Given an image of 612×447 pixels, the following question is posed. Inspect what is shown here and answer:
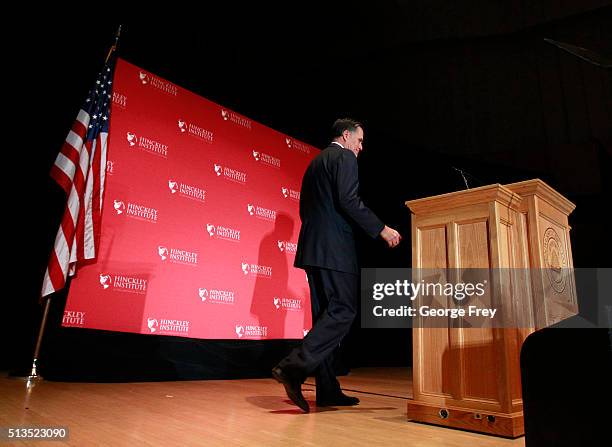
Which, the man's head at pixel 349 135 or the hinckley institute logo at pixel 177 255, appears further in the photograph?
the hinckley institute logo at pixel 177 255

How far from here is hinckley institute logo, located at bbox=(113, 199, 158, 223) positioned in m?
3.33

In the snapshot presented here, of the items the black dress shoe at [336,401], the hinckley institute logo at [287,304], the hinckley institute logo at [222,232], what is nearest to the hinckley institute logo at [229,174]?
the hinckley institute logo at [222,232]

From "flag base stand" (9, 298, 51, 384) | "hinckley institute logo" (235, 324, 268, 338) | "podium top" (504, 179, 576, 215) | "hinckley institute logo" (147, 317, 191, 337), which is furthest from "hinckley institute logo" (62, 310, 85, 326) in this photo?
"podium top" (504, 179, 576, 215)

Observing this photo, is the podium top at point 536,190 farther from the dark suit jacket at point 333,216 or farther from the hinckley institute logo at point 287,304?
the hinckley institute logo at point 287,304

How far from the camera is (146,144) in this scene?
359 centimetres

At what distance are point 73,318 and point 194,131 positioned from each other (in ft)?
6.06

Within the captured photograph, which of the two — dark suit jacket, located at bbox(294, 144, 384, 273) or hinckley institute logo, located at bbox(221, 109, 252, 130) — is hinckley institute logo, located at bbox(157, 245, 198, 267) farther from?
dark suit jacket, located at bbox(294, 144, 384, 273)

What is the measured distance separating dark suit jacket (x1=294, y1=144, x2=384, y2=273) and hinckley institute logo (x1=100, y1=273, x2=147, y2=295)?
1.69 meters

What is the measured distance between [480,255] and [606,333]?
2.86 ft

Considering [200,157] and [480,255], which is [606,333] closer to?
[480,255]

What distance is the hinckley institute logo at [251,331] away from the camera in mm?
3926

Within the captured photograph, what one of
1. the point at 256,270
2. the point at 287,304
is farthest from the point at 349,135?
the point at 287,304

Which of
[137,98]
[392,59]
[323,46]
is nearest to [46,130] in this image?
[137,98]

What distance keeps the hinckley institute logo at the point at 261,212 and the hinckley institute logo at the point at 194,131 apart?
2.38 feet
